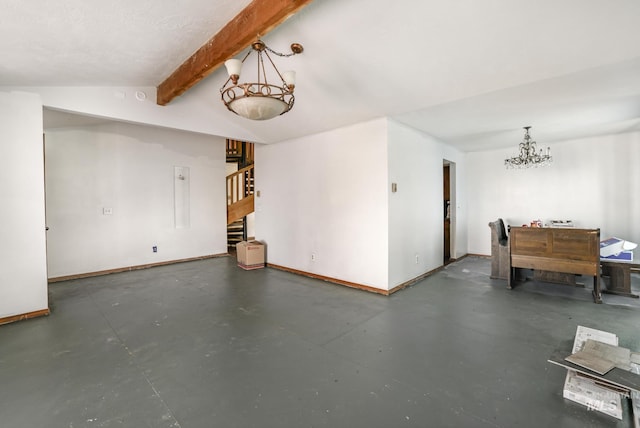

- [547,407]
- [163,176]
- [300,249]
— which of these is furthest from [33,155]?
[547,407]

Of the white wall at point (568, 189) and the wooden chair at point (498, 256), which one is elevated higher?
the white wall at point (568, 189)

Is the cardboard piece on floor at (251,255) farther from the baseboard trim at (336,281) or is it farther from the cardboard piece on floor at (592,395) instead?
the cardboard piece on floor at (592,395)

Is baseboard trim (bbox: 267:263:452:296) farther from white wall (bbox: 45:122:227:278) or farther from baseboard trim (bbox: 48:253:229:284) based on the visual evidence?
white wall (bbox: 45:122:227:278)

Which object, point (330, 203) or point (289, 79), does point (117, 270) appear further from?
point (289, 79)

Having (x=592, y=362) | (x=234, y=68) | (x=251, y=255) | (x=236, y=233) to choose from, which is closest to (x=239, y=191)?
(x=236, y=233)

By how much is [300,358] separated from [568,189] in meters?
6.25

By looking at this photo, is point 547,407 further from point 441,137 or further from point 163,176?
point 163,176

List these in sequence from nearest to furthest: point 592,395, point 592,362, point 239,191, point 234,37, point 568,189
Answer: point 592,395 → point 592,362 → point 234,37 → point 568,189 → point 239,191

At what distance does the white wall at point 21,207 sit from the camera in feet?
10.3

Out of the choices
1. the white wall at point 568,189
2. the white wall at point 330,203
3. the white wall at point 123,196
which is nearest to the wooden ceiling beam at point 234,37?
the white wall at point 330,203

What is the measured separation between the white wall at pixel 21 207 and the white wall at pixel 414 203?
429 cm

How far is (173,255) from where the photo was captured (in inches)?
244

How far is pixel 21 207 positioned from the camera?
324 cm

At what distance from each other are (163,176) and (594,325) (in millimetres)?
Answer: 7122
